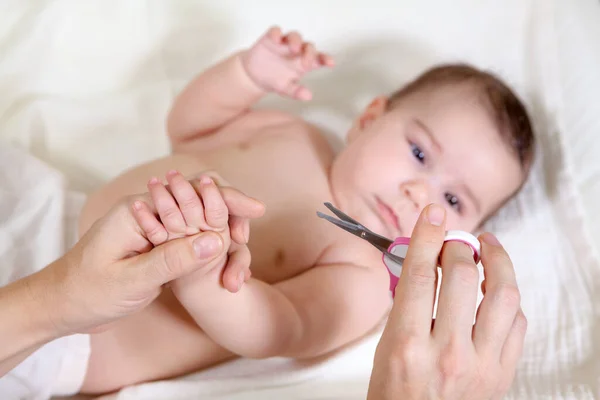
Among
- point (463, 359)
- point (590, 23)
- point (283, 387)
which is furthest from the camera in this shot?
point (590, 23)

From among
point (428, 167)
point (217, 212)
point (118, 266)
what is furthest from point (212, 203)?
point (428, 167)

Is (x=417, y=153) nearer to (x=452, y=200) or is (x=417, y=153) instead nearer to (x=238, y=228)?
(x=452, y=200)

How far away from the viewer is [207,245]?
60 cm

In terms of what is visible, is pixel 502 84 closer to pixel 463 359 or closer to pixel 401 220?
pixel 401 220

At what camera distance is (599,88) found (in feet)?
3.75

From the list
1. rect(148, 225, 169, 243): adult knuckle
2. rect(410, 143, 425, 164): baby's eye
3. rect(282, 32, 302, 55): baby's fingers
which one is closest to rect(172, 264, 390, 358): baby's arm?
rect(148, 225, 169, 243): adult knuckle

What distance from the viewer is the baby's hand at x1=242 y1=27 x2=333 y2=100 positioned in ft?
3.54

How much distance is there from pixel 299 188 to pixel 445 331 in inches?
20.0

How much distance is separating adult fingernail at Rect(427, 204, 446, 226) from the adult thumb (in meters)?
0.22

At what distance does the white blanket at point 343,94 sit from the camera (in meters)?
0.89

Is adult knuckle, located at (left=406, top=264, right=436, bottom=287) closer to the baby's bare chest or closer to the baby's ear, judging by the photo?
the baby's bare chest

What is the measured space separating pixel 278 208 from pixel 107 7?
675mm

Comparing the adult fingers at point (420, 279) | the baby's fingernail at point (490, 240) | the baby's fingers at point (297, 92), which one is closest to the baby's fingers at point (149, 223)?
the adult fingers at point (420, 279)

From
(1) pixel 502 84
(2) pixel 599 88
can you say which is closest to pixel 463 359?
(1) pixel 502 84
